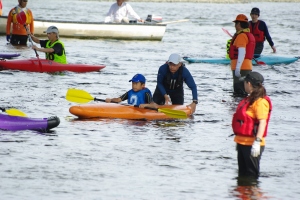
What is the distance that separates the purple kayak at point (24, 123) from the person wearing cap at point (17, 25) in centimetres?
1113

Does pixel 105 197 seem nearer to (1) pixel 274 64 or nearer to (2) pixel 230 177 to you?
(2) pixel 230 177

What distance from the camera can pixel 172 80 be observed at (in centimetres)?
1359

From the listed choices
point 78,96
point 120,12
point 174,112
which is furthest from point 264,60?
point 174,112

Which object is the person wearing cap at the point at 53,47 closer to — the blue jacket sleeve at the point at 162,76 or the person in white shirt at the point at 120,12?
the blue jacket sleeve at the point at 162,76

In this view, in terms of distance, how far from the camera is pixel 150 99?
528 inches

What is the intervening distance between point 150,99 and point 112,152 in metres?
2.17

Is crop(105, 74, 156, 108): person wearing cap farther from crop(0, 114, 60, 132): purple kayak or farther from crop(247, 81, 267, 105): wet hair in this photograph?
crop(247, 81, 267, 105): wet hair

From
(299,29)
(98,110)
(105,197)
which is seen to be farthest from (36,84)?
(299,29)

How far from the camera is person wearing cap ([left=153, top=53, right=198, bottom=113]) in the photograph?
43.8ft

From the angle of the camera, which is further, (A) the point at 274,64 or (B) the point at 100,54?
(B) the point at 100,54

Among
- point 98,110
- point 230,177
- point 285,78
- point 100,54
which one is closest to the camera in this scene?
point 230,177

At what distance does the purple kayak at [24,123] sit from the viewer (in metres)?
12.2

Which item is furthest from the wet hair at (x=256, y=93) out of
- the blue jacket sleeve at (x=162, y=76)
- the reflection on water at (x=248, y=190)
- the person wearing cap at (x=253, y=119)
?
the blue jacket sleeve at (x=162, y=76)

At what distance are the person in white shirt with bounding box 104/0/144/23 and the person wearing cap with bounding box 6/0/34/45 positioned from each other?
12.9 feet
